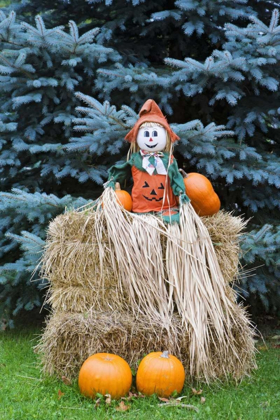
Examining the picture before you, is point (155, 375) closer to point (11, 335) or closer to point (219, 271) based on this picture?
point (219, 271)

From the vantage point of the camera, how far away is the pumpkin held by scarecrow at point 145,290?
2.78m

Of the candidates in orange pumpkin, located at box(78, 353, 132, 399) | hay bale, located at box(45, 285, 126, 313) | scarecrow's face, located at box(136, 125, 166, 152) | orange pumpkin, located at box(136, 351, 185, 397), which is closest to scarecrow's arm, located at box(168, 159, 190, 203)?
scarecrow's face, located at box(136, 125, 166, 152)

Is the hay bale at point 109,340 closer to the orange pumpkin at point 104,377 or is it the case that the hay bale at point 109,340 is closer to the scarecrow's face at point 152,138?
the orange pumpkin at point 104,377

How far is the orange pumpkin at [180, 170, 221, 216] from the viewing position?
3.14 m

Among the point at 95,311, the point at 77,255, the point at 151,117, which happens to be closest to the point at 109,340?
the point at 95,311

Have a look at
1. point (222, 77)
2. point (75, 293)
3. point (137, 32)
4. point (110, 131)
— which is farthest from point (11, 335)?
point (137, 32)

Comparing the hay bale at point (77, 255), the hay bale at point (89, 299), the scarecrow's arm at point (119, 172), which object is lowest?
the hay bale at point (89, 299)

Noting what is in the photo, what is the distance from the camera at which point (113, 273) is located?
291 centimetres

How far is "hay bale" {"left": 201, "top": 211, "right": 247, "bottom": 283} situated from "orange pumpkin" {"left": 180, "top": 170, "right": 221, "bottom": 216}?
0.07 m

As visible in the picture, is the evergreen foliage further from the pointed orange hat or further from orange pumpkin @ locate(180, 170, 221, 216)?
orange pumpkin @ locate(180, 170, 221, 216)

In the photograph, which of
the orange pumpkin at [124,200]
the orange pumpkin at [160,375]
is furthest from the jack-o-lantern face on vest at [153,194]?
the orange pumpkin at [160,375]

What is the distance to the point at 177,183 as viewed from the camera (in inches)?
122

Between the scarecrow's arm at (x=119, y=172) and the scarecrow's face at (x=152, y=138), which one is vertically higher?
the scarecrow's face at (x=152, y=138)

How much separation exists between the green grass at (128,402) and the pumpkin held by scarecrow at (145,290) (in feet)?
0.37
